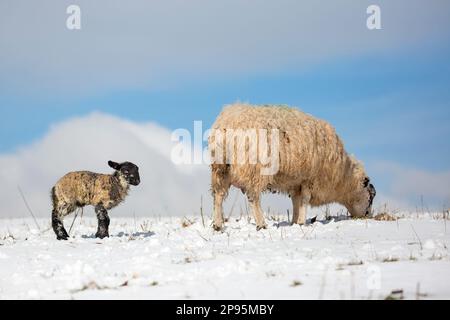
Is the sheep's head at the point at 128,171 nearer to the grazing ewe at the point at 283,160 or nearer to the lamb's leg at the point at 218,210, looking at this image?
the grazing ewe at the point at 283,160

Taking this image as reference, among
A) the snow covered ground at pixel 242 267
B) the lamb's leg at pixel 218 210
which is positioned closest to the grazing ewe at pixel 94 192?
the snow covered ground at pixel 242 267

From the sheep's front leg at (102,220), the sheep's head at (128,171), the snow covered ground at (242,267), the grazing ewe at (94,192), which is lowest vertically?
the snow covered ground at (242,267)

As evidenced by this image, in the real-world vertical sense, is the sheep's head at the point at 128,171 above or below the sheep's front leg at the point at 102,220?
above

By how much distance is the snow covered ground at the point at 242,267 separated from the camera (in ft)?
18.9

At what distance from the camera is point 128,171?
12.1 metres

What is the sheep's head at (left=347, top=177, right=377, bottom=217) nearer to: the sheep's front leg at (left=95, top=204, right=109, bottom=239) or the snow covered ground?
the snow covered ground

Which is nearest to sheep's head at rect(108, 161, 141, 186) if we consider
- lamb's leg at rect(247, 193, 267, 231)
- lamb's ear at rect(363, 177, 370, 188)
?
lamb's leg at rect(247, 193, 267, 231)

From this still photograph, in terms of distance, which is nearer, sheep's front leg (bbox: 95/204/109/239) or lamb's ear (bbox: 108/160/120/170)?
sheep's front leg (bbox: 95/204/109/239)

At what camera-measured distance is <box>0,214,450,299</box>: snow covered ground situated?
5773 mm

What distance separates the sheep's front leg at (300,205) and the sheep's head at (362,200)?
1870 mm

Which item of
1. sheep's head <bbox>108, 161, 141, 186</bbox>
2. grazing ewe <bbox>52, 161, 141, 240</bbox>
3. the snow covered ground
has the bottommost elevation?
the snow covered ground

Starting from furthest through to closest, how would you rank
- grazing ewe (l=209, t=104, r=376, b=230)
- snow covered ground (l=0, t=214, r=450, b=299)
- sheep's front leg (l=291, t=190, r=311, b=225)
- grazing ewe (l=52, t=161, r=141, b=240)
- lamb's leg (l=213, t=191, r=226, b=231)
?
sheep's front leg (l=291, t=190, r=311, b=225), lamb's leg (l=213, t=191, r=226, b=231), grazing ewe (l=209, t=104, r=376, b=230), grazing ewe (l=52, t=161, r=141, b=240), snow covered ground (l=0, t=214, r=450, b=299)

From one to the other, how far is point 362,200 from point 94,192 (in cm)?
671
